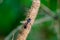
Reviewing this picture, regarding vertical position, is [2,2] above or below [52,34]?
A: above

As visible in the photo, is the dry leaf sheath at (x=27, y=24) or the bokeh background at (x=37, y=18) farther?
the bokeh background at (x=37, y=18)

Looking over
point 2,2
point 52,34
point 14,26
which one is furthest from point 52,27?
point 2,2

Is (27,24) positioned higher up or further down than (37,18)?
higher up

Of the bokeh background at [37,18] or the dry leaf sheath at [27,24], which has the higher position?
the dry leaf sheath at [27,24]

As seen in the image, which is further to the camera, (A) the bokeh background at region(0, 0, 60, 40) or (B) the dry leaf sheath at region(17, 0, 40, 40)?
(A) the bokeh background at region(0, 0, 60, 40)

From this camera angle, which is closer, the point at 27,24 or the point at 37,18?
the point at 27,24

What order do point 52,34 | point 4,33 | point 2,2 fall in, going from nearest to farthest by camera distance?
point 2,2
point 4,33
point 52,34

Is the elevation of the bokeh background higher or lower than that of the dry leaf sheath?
lower

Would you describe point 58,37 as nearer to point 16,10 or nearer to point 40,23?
point 40,23
